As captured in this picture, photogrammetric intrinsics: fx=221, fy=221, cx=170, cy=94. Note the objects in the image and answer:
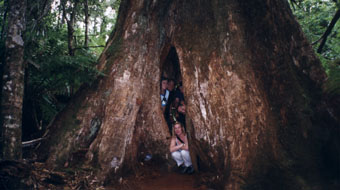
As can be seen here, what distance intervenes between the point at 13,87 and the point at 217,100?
332 centimetres

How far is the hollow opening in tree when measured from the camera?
627 cm

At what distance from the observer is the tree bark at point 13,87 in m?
3.22

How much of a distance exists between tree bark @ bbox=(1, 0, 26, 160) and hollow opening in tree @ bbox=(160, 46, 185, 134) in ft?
11.6

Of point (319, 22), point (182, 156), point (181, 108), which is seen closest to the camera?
point (182, 156)

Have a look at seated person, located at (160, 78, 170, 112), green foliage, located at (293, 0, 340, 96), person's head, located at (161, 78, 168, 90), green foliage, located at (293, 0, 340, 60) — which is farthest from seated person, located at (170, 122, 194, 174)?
green foliage, located at (293, 0, 340, 60)

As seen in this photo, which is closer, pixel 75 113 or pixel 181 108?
pixel 75 113

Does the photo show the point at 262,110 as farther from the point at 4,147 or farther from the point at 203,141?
the point at 4,147

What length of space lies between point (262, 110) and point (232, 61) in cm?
101

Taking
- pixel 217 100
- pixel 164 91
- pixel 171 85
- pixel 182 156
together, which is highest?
pixel 171 85

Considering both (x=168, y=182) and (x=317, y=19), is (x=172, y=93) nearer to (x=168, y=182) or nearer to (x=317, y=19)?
(x=168, y=182)

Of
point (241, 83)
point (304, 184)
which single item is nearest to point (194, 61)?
point (241, 83)

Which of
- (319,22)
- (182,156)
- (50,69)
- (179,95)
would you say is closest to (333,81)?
(182,156)

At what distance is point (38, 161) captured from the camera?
4012 millimetres

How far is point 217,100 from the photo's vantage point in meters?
4.09
